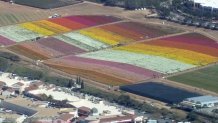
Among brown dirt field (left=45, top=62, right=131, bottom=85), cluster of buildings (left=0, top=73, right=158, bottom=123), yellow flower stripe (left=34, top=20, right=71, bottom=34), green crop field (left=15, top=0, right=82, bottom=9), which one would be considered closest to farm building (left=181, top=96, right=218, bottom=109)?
cluster of buildings (left=0, top=73, right=158, bottom=123)

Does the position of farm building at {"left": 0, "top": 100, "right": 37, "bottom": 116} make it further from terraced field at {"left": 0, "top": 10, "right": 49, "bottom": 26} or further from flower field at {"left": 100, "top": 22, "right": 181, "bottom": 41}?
terraced field at {"left": 0, "top": 10, "right": 49, "bottom": 26}

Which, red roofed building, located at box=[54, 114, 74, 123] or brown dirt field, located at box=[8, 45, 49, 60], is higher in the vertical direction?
red roofed building, located at box=[54, 114, 74, 123]

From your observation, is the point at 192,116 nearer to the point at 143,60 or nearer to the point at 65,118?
the point at 65,118

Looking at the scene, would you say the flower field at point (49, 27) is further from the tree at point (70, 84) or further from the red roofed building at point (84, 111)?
the red roofed building at point (84, 111)

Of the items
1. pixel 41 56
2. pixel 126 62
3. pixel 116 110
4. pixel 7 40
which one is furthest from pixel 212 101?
pixel 7 40

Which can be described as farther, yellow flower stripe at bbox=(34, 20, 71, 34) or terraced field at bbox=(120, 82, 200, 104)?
yellow flower stripe at bbox=(34, 20, 71, 34)

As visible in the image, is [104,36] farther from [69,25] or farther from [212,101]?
[212,101]

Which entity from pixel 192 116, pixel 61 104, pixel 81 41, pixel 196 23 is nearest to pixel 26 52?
pixel 81 41
